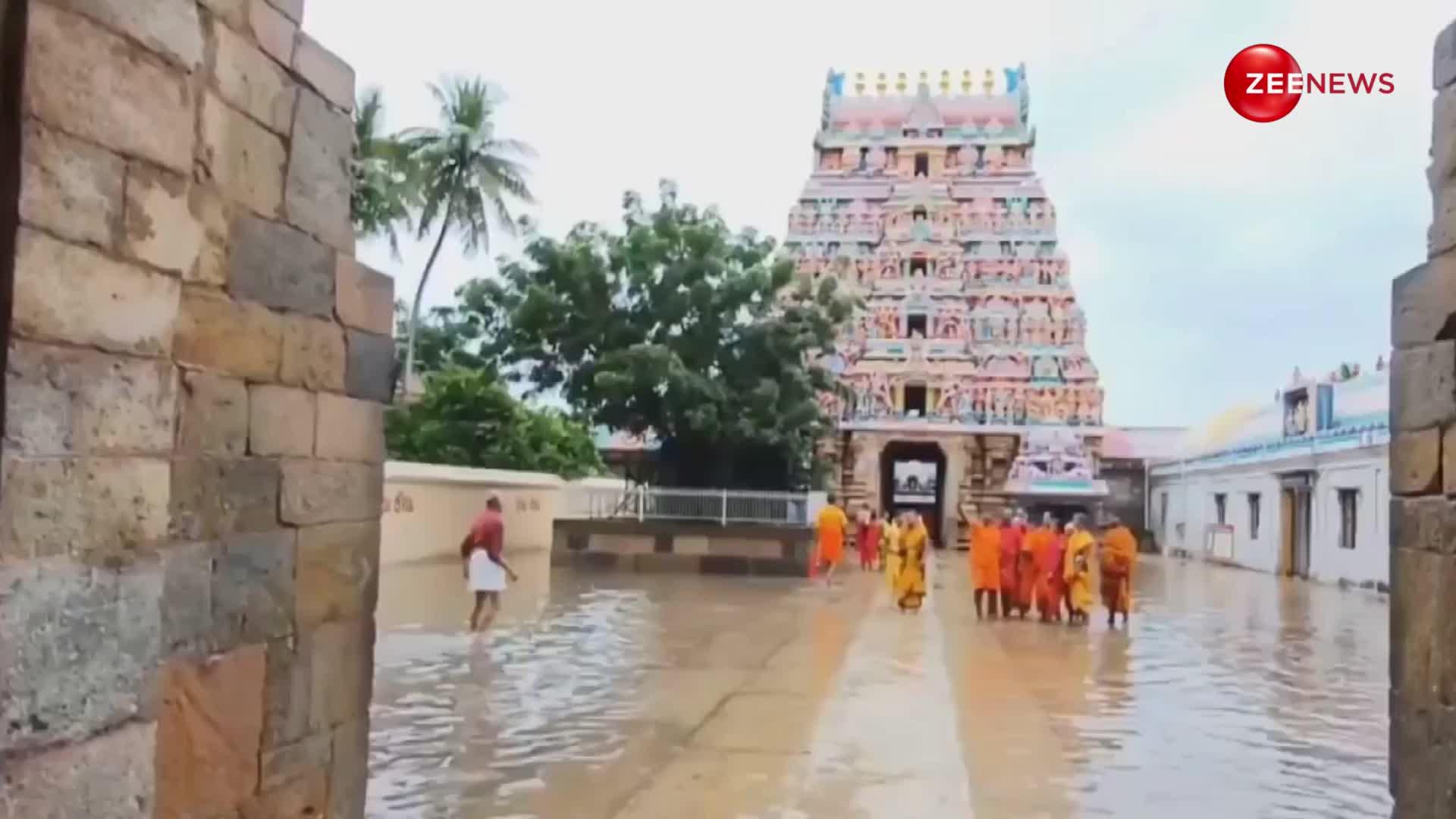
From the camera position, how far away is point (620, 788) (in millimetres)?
5660

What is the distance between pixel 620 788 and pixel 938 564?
20917 mm

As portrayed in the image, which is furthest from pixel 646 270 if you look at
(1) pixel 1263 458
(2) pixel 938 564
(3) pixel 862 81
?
(3) pixel 862 81

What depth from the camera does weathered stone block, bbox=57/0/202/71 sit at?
278cm

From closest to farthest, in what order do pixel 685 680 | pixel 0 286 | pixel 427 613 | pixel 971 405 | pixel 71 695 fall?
pixel 0 286, pixel 71 695, pixel 685 680, pixel 427 613, pixel 971 405

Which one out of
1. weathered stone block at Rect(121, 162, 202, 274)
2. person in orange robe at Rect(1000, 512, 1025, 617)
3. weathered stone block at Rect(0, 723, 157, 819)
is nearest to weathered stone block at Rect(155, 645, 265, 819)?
weathered stone block at Rect(0, 723, 157, 819)

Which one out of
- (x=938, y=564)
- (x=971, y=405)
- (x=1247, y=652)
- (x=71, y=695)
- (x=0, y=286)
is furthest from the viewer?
(x=971, y=405)

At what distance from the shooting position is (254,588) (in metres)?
3.83

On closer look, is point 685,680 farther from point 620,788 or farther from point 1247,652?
point 1247,652

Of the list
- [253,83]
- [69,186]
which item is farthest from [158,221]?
[253,83]

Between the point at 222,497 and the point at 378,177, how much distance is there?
2154cm

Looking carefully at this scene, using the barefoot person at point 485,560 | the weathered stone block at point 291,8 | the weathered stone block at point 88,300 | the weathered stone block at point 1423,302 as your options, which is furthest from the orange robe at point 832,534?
the weathered stone block at point 88,300

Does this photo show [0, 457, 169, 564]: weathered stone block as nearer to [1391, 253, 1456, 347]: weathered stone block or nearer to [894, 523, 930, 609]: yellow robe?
[1391, 253, 1456, 347]: weathered stone block

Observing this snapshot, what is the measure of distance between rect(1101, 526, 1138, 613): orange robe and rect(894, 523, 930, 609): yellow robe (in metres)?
2.10

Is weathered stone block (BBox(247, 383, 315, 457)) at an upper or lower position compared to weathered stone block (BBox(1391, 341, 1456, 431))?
lower
